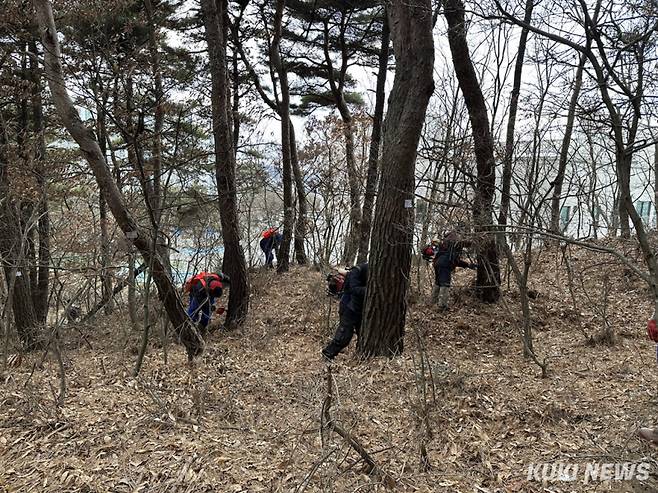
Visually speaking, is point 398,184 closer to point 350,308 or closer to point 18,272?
point 350,308

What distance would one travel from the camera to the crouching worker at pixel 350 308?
7023 millimetres

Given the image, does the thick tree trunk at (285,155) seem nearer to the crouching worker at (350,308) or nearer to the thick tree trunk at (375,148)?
the thick tree trunk at (375,148)

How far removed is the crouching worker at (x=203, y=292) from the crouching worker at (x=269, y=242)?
15.8 ft

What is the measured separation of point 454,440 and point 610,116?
9.75 ft

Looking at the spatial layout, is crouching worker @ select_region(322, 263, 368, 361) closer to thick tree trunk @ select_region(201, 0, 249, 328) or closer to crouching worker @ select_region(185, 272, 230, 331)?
crouching worker @ select_region(185, 272, 230, 331)

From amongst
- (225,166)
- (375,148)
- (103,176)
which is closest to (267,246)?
(375,148)

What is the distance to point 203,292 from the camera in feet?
28.7

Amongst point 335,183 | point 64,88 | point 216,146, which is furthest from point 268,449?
point 335,183

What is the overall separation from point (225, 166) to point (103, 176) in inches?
108

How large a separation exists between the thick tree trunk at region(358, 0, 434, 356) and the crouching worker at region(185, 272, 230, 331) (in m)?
3.00

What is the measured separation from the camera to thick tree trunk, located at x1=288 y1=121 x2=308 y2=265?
14.2 metres

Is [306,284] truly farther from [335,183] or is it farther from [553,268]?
[553,268]

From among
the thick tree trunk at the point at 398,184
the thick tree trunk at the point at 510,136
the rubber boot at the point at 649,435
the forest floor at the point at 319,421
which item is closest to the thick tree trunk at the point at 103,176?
the forest floor at the point at 319,421

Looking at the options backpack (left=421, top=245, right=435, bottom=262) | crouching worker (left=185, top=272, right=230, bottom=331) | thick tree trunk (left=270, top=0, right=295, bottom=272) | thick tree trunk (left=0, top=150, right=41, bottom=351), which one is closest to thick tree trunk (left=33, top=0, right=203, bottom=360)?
crouching worker (left=185, top=272, right=230, bottom=331)
